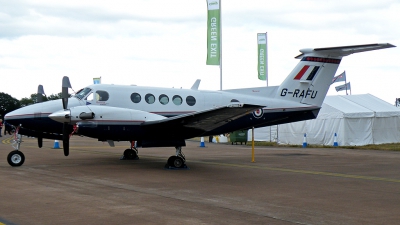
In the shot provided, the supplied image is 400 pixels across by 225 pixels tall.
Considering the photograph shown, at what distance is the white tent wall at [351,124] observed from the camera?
1235 inches

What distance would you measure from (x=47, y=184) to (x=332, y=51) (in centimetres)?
1235

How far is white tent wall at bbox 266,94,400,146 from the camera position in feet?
103

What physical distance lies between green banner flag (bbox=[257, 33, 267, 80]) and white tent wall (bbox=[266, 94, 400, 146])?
5296mm

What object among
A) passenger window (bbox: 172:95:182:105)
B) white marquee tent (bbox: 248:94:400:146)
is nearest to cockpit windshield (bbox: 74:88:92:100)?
passenger window (bbox: 172:95:182:105)

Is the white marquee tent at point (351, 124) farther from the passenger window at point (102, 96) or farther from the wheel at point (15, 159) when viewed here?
the wheel at point (15, 159)

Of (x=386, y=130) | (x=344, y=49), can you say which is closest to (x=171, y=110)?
(x=344, y=49)

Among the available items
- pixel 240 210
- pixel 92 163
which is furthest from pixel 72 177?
pixel 240 210

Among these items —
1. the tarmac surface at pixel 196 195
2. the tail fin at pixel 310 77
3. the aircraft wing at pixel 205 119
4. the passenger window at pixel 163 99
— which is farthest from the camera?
the tail fin at pixel 310 77

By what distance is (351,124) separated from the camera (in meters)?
31.4

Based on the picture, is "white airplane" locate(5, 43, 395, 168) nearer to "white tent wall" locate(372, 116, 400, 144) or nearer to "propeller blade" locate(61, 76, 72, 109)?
"propeller blade" locate(61, 76, 72, 109)

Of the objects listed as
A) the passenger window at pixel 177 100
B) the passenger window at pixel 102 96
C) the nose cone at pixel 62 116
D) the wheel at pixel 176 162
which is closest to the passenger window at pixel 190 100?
the passenger window at pixel 177 100

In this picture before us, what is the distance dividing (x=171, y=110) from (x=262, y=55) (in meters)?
21.9

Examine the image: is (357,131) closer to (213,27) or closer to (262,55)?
(262,55)

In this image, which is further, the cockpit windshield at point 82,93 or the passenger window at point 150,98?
the passenger window at point 150,98
